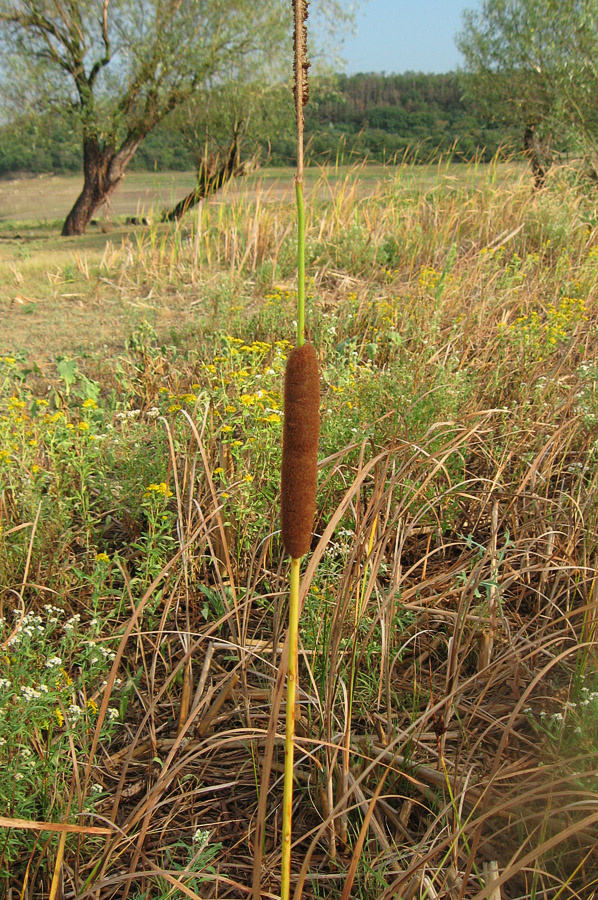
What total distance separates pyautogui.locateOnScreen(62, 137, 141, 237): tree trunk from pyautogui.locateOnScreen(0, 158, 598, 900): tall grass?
40.7ft

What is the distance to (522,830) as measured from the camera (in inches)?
53.7

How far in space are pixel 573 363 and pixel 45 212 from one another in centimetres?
2609

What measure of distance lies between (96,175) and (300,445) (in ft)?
54.6

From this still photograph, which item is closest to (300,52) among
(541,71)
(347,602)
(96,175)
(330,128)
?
(347,602)

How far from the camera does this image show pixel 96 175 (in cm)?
1541

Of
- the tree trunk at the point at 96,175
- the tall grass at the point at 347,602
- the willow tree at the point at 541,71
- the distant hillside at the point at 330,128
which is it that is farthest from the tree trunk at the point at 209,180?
the tree trunk at the point at 96,175

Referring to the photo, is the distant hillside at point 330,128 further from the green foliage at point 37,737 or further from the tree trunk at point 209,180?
the green foliage at point 37,737

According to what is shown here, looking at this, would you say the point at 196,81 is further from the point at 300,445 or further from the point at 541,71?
the point at 300,445

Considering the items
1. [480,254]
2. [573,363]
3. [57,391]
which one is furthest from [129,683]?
[480,254]

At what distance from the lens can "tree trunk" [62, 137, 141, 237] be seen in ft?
49.7

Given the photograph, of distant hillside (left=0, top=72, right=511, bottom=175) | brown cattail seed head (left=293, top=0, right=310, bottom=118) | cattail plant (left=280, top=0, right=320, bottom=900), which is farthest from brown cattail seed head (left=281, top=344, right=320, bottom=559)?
distant hillside (left=0, top=72, right=511, bottom=175)

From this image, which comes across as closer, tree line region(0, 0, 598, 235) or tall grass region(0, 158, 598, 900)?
tall grass region(0, 158, 598, 900)

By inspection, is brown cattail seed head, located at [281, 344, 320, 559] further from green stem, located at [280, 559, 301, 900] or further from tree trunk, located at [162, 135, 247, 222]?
tree trunk, located at [162, 135, 247, 222]

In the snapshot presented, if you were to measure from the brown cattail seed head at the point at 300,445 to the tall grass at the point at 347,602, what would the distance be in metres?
0.32
